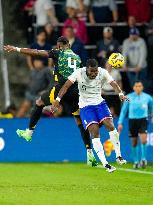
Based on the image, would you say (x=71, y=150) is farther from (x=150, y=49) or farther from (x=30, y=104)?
(x=150, y=49)

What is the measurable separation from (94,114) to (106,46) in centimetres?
700

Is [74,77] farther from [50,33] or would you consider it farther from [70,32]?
[50,33]

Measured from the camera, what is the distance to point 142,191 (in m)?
15.5

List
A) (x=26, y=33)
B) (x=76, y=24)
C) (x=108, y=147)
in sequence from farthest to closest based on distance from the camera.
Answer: (x=26, y=33) → (x=76, y=24) → (x=108, y=147)

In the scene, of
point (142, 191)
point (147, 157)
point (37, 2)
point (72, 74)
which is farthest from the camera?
point (37, 2)

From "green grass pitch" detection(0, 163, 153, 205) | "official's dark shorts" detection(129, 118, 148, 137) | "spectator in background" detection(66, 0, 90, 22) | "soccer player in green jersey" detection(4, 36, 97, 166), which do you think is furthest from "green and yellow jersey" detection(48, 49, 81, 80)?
"spectator in background" detection(66, 0, 90, 22)

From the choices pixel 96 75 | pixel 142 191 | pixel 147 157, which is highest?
pixel 96 75

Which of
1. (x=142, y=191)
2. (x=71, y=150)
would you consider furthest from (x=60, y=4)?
(x=142, y=191)

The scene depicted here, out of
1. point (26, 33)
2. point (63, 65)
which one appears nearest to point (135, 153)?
point (63, 65)

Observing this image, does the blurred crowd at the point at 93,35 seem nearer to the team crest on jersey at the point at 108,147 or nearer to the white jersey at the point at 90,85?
the team crest on jersey at the point at 108,147

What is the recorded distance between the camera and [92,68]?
645 inches

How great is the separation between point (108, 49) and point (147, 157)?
311 cm

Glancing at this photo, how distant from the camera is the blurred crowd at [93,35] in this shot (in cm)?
2367

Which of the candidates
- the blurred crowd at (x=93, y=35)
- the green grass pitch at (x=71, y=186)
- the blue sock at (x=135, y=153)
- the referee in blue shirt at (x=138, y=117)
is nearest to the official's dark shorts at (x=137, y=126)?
the referee in blue shirt at (x=138, y=117)
